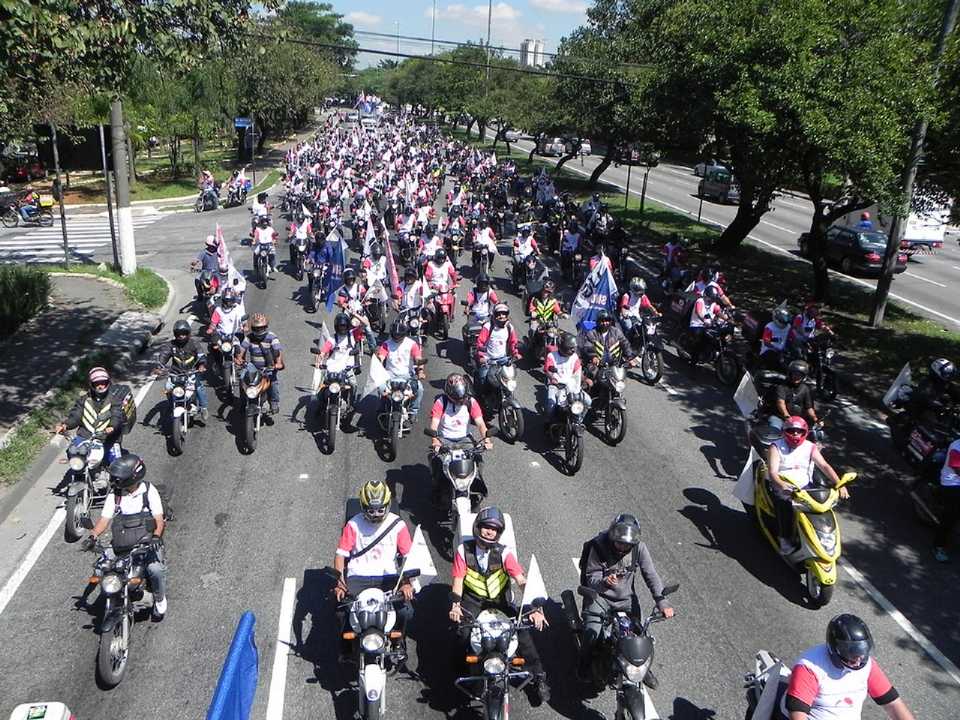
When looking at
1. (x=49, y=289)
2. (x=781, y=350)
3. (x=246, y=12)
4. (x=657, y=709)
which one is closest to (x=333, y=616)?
(x=657, y=709)

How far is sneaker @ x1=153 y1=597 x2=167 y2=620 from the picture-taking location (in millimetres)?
7102

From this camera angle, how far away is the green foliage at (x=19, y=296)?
15.6 m

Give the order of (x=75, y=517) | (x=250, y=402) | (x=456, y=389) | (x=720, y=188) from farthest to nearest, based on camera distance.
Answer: (x=720, y=188) < (x=250, y=402) < (x=456, y=389) < (x=75, y=517)

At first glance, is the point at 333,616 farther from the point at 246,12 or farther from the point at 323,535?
the point at 246,12

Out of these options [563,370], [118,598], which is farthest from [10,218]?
[118,598]

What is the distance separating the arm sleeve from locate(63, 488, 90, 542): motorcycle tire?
7636 millimetres

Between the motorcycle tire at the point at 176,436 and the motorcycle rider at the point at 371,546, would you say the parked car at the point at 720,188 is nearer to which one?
the motorcycle tire at the point at 176,436

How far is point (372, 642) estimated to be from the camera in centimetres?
565

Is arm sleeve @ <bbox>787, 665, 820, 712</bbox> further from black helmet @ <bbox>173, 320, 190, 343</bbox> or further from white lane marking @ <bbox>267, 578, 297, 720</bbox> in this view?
black helmet @ <bbox>173, 320, 190, 343</bbox>

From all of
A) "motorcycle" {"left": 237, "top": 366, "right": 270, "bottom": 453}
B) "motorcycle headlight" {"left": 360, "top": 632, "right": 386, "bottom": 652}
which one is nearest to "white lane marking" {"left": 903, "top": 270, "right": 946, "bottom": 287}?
"motorcycle" {"left": 237, "top": 366, "right": 270, "bottom": 453}

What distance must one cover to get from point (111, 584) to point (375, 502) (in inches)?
92.5

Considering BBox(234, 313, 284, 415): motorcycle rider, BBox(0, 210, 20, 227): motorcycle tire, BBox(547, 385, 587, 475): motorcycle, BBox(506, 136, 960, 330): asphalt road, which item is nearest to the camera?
BBox(547, 385, 587, 475): motorcycle

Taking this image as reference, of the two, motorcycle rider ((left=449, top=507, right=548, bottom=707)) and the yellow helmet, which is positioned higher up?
the yellow helmet

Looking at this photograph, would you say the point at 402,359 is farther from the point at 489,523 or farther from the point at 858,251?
the point at 858,251
